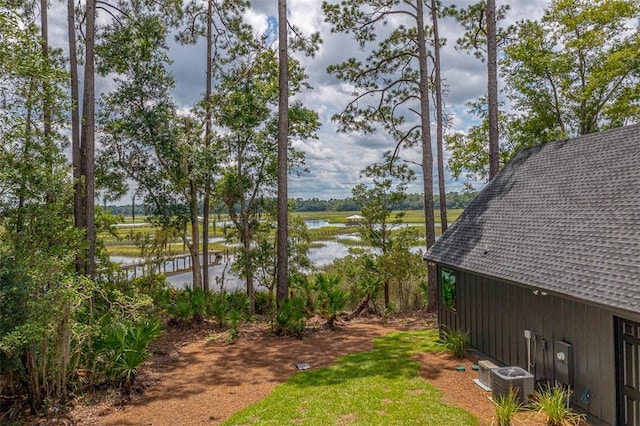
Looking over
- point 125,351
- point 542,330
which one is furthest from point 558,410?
point 125,351

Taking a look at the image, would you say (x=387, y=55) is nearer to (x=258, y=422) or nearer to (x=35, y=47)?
(x=35, y=47)

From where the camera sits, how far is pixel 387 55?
13945 mm

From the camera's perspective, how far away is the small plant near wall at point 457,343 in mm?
8305

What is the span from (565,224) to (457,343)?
322 cm

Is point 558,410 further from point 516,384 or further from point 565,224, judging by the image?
point 565,224

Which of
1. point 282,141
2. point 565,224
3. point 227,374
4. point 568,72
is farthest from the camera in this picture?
point 568,72

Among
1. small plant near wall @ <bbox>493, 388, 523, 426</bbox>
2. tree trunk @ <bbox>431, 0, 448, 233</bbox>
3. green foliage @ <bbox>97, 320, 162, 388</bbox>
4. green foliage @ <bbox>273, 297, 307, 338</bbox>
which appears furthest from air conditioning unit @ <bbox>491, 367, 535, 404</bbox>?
tree trunk @ <bbox>431, 0, 448, 233</bbox>

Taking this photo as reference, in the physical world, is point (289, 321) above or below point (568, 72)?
below

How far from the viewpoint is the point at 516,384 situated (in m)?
5.91

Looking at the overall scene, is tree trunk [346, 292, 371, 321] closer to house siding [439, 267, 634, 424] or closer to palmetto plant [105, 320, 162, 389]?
house siding [439, 267, 634, 424]

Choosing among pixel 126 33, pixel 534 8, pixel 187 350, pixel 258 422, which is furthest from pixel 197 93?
pixel 534 8

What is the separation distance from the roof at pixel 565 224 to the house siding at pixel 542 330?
1.23ft

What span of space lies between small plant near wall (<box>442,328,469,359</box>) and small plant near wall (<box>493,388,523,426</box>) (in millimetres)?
2403

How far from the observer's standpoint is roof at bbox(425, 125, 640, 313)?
5.32 m
